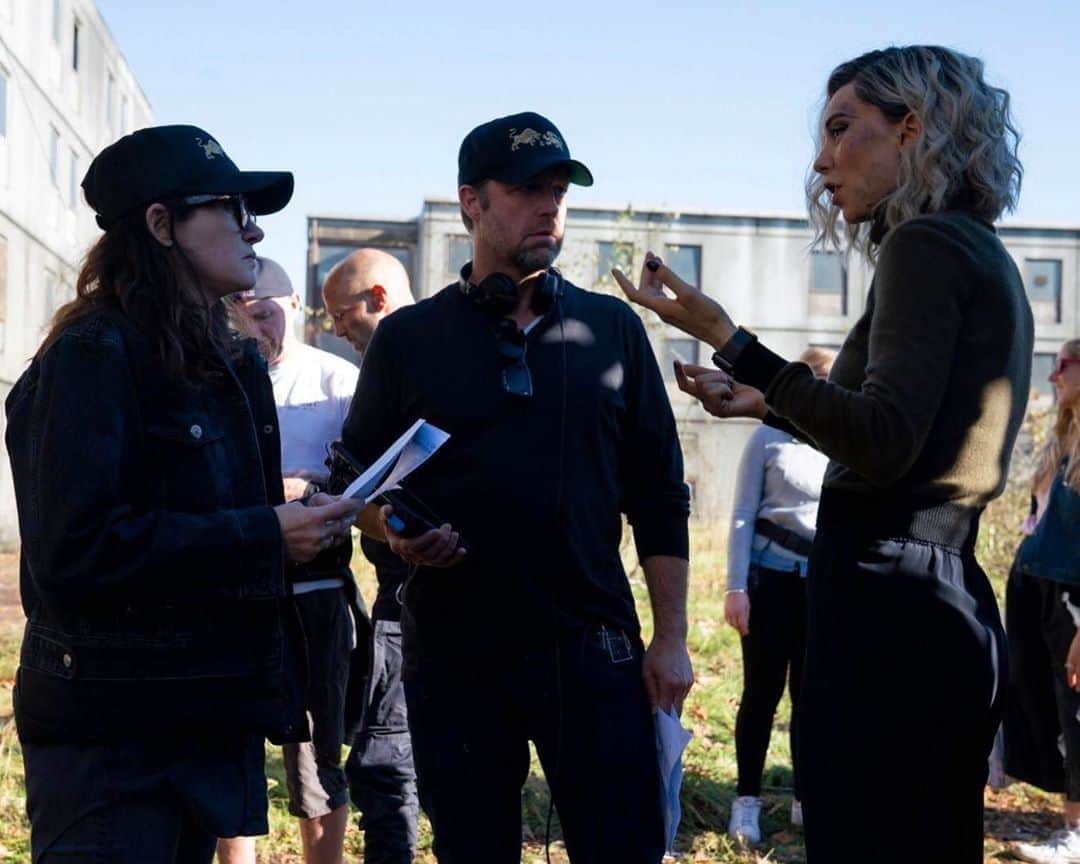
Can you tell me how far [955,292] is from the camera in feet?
8.37

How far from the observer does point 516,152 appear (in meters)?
3.56

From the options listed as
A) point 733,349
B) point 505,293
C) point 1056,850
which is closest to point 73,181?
point 1056,850

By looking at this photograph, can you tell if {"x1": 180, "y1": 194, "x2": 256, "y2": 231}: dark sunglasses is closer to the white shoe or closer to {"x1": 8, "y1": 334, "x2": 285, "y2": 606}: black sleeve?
{"x1": 8, "y1": 334, "x2": 285, "y2": 606}: black sleeve

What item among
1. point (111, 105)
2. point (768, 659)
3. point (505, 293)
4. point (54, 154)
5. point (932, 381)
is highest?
point (111, 105)

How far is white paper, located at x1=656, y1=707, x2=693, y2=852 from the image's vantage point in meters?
3.36

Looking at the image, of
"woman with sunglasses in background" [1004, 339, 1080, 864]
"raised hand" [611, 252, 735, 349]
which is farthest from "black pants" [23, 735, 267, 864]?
"woman with sunglasses in background" [1004, 339, 1080, 864]

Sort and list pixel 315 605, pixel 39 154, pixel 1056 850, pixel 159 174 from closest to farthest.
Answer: pixel 159 174 < pixel 315 605 < pixel 1056 850 < pixel 39 154

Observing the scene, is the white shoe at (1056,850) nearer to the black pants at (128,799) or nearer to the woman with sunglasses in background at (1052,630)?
Result: the woman with sunglasses in background at (1052,630)

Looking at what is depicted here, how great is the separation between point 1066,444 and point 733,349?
4200 millimetres

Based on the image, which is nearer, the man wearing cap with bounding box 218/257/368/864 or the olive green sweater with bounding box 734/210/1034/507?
the olive green sweater with bounding box 734/210/1034/507

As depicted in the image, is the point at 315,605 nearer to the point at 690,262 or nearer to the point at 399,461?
the point at 399,461

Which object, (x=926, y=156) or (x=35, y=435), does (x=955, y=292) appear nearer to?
(x=926, y=156)

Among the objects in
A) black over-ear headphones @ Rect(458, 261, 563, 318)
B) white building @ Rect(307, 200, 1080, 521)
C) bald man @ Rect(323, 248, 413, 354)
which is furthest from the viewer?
white building @ Rect(307, 200, 1080, 521)

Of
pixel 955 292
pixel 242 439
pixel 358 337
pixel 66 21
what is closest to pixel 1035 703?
pixel 358 337
